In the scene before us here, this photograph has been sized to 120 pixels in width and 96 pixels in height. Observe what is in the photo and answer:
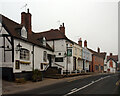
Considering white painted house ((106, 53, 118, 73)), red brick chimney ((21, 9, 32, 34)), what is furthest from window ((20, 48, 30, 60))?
white painted house ((106, 53, 118, 73))

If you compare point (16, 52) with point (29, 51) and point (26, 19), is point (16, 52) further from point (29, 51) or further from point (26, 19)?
point (26, 19)

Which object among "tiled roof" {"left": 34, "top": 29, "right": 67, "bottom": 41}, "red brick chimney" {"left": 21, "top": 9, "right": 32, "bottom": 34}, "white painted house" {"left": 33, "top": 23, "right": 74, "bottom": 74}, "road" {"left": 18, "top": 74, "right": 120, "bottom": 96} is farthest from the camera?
"tiled roof" {"left": 34, "top": 29, "right": 67, "bottom": 41}

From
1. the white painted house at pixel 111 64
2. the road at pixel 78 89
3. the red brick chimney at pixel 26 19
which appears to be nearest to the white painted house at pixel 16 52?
the red brick chimney at pixel 26 19

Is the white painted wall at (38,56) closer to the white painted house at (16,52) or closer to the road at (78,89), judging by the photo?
the white painted house at (16,52)

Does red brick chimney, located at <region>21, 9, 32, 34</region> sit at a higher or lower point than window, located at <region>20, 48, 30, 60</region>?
higher

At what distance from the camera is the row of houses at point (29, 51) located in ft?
65.7

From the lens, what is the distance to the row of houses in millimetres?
20039

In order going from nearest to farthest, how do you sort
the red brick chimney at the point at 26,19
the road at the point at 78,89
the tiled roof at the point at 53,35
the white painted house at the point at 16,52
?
the road at the point at 78,89, the white painted house at the point at 16,52, the red brick chimney at the point at 26,19, the tiled roof at the point at 53,35

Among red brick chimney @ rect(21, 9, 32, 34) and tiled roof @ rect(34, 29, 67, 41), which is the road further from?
tiled roof @ rect(34, 29, 67, 41)

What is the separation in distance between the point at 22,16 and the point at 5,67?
11.6 meters

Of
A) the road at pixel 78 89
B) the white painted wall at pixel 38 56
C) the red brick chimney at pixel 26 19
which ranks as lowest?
the road at pixel 78 89

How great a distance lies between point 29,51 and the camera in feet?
79.1

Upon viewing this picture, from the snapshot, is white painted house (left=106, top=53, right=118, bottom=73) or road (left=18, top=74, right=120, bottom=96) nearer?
road (left=18, top=74, right=120, bottom=96)

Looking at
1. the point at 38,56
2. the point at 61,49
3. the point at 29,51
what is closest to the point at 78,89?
the point at 29,51
